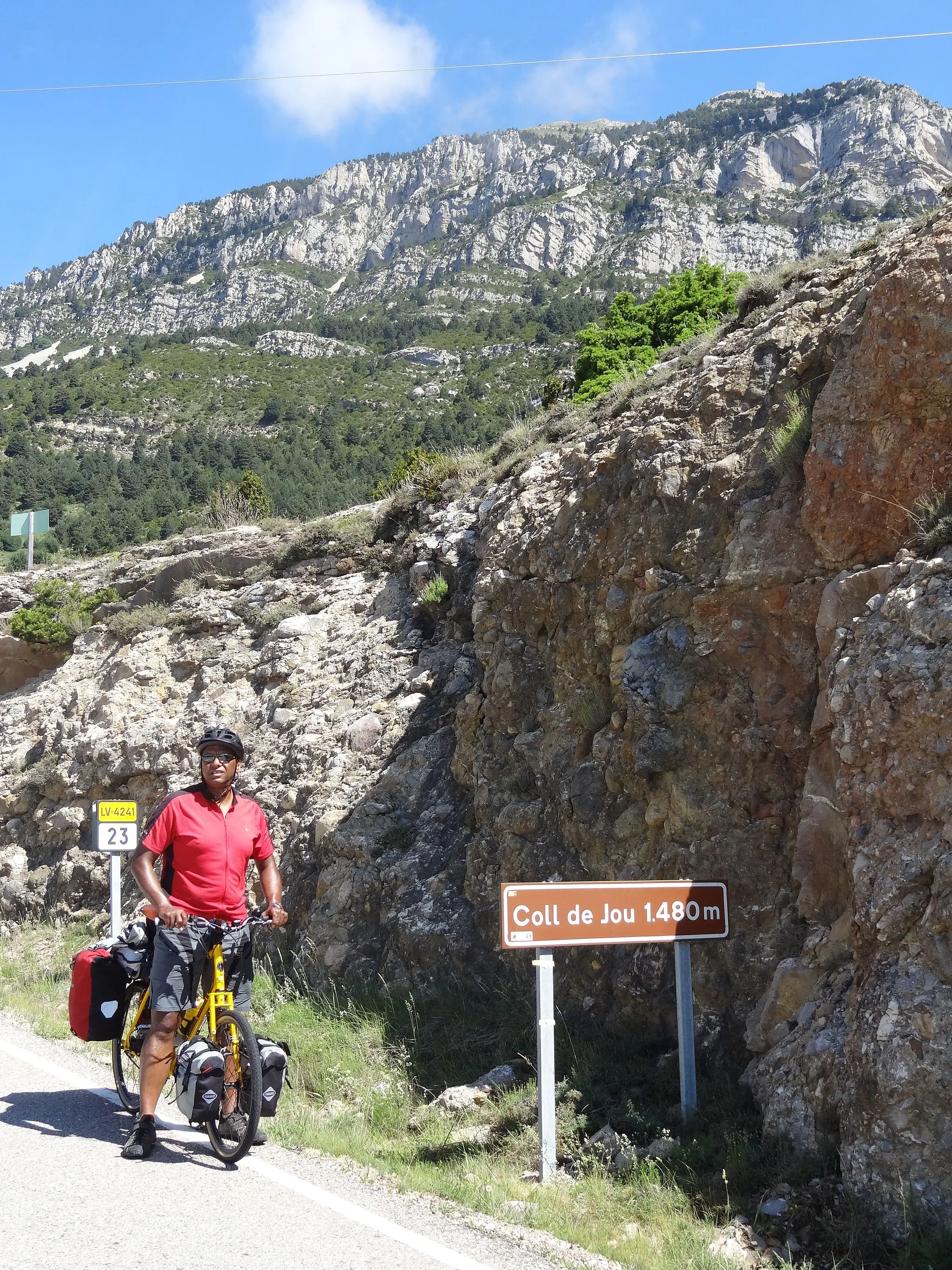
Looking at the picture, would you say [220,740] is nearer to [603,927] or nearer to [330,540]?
[603,927]

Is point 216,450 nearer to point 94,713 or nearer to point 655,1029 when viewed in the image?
point 94,713

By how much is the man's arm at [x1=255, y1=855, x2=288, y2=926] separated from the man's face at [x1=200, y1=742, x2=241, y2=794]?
1.65 ft

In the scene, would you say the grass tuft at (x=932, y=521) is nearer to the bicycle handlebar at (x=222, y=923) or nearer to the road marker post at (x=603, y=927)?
the road marker post at (x=603, y=927)

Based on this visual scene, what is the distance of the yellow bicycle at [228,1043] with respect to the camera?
17.0ft

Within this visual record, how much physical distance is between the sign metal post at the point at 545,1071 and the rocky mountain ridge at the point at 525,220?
8093 cm

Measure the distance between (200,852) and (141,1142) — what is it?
1.48 metres

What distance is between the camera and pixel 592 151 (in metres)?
129

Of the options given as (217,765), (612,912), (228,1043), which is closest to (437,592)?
(217,765)

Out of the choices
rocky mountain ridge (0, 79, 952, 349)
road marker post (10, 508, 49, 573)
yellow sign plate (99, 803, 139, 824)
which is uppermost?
rocky mountain ridge (0, 79, 952, 349)

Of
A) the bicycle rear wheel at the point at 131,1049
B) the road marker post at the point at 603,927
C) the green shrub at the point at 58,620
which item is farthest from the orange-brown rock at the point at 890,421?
the green shrub at the point at 58,620

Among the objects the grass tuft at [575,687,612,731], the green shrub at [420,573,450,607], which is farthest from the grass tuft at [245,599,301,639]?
the grass tuft at [575,687,612,731]

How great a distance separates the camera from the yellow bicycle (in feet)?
17.0

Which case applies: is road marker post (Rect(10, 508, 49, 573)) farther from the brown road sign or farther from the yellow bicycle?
the brown road sign

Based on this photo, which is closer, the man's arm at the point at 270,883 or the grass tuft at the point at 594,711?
the man's arm at the point at 270,883
